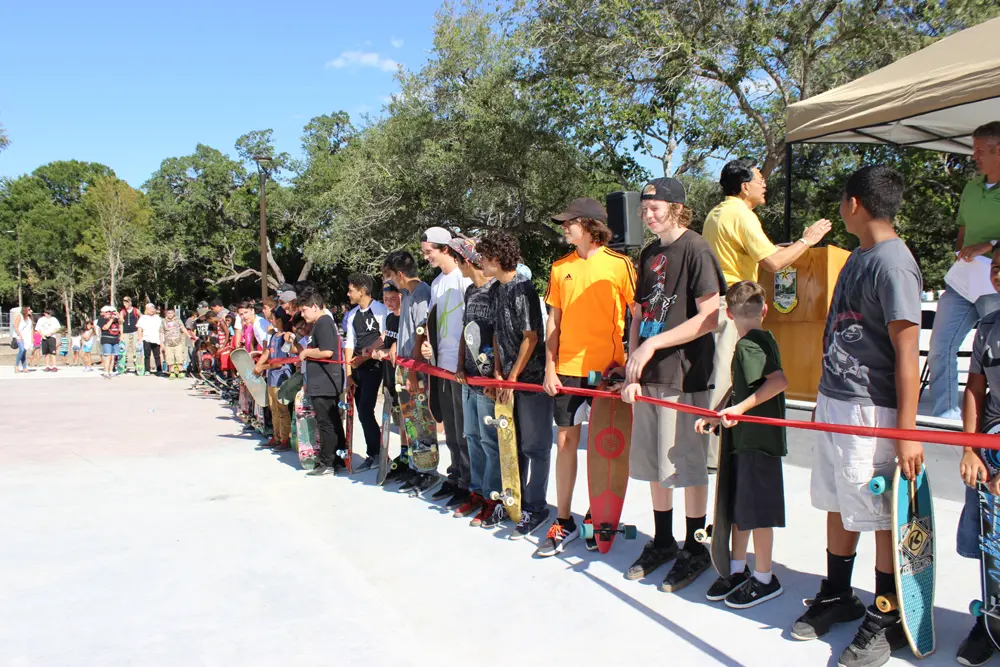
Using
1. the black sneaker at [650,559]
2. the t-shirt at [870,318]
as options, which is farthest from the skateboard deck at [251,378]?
the t-shirt at [870,318]

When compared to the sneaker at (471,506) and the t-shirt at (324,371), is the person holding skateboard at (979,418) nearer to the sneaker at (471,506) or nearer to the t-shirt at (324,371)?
the sneaker at (471,506)

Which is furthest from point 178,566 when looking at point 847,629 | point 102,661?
point 847,629

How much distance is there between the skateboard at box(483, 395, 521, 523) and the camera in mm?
4750

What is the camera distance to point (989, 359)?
9.21ft

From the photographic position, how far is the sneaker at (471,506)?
207 inches

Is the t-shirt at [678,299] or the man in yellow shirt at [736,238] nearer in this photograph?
the t-shirt at [678,299]

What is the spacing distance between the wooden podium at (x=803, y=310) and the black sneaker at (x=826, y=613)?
3335mm

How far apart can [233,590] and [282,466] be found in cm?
323

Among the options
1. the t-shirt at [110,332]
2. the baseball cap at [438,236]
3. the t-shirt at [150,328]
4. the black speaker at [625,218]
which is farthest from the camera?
the t-shirt at [150,328]

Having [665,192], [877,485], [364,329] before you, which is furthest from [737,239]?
[364,329]

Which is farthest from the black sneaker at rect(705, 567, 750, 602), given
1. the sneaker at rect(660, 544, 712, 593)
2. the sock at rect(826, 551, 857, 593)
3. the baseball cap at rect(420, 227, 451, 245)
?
the baseball cap at rect(420, 227, 451, 245)

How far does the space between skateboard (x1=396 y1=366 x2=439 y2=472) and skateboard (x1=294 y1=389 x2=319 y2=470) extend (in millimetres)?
1265

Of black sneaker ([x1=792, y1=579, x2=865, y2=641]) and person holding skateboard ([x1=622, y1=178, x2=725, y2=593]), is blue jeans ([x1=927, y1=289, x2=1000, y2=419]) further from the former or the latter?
black sneaker ([x1=792, y1=579, x2=865, y2=641])

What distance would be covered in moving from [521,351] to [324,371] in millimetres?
2686
